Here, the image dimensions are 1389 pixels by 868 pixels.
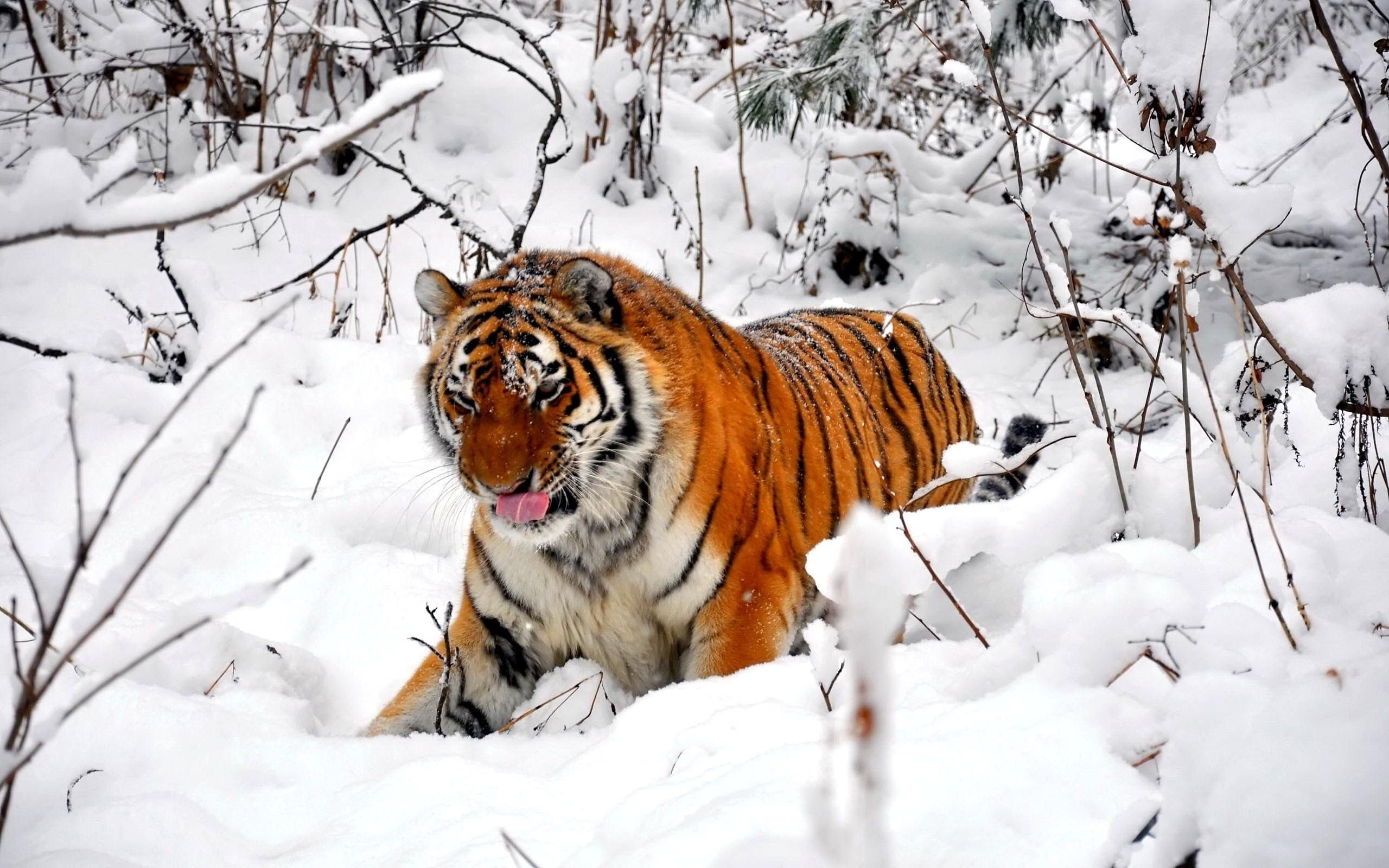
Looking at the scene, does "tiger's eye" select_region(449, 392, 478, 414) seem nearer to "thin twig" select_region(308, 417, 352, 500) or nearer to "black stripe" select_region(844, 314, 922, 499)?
"thin twig" select_region(308, 417, 352, 500)

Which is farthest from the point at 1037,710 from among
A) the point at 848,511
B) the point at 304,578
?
the point at 304,578

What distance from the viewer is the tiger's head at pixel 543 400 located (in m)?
2.00

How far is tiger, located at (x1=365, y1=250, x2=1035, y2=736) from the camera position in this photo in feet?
6.71

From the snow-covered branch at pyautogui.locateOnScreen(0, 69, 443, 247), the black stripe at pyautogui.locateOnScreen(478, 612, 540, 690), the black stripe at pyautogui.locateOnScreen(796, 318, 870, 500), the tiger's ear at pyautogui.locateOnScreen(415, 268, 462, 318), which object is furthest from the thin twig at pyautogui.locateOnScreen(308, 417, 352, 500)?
the snow-covered branch at pyautogui.locateOnScreen(0, 69, 443, 247)

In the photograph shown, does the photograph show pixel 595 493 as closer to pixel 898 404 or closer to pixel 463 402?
pixel 463 402

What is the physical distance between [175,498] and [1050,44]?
433 cm

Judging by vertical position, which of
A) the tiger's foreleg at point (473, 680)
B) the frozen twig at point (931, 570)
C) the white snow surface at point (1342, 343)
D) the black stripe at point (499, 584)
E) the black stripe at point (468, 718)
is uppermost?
the white snow surface at point (1342, 343)

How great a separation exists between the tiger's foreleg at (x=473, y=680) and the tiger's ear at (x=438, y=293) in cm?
70

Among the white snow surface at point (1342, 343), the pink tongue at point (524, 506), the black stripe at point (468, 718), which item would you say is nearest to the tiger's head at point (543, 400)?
the pink tongue at point (524, 506)

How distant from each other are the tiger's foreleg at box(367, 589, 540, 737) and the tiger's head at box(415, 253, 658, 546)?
341 millimetres

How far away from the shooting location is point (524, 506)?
1996 mm

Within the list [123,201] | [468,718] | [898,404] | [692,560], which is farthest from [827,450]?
[123,201]

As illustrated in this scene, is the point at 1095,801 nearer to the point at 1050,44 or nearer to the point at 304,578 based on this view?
the point at 304,578

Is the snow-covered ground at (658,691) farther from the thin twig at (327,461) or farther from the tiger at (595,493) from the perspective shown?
the tiger at (595,493)
